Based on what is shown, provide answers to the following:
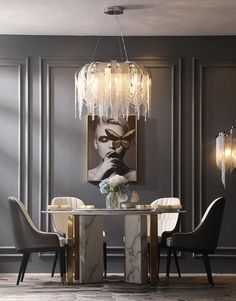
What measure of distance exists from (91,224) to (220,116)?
1972 mm

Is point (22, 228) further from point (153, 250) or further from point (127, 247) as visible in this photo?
point (153, 250)

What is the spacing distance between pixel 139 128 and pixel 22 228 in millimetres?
1855

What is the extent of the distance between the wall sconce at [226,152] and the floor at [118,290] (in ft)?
3.90

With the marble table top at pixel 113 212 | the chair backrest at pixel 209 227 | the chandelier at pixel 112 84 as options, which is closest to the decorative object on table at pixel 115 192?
the marble table top at pixel 113 212

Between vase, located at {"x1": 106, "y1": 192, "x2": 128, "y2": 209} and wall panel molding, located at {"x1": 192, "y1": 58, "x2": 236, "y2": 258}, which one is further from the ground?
wall panel molding, located at {"x1": 192, "y1": 58, "x2": 236, "y2": 258}

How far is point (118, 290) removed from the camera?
6.33 meters

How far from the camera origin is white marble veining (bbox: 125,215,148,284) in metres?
6.62

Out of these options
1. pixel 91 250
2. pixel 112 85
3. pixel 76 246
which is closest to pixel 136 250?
pixel 91 250

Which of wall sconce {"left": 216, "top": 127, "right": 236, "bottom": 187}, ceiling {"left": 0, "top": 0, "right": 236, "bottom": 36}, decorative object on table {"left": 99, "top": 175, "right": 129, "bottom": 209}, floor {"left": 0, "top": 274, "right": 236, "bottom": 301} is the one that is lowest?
floor {"left": 0, "top": 274, "right": 236, "bottom": 301}

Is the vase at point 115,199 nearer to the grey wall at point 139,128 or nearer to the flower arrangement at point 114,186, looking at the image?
the flower arrangement at point 114,186

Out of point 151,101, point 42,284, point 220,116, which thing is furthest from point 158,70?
point 42,284

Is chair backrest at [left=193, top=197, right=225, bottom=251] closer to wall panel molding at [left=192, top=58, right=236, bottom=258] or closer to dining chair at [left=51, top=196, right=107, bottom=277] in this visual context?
wall panel molding at [left=192, top=58, right=236, bottom=258]

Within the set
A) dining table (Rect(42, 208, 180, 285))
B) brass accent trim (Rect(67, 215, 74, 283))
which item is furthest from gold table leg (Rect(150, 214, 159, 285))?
brass accent trim (Rect(67, 215, 74, 283))

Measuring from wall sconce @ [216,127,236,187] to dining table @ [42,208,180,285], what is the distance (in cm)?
118
